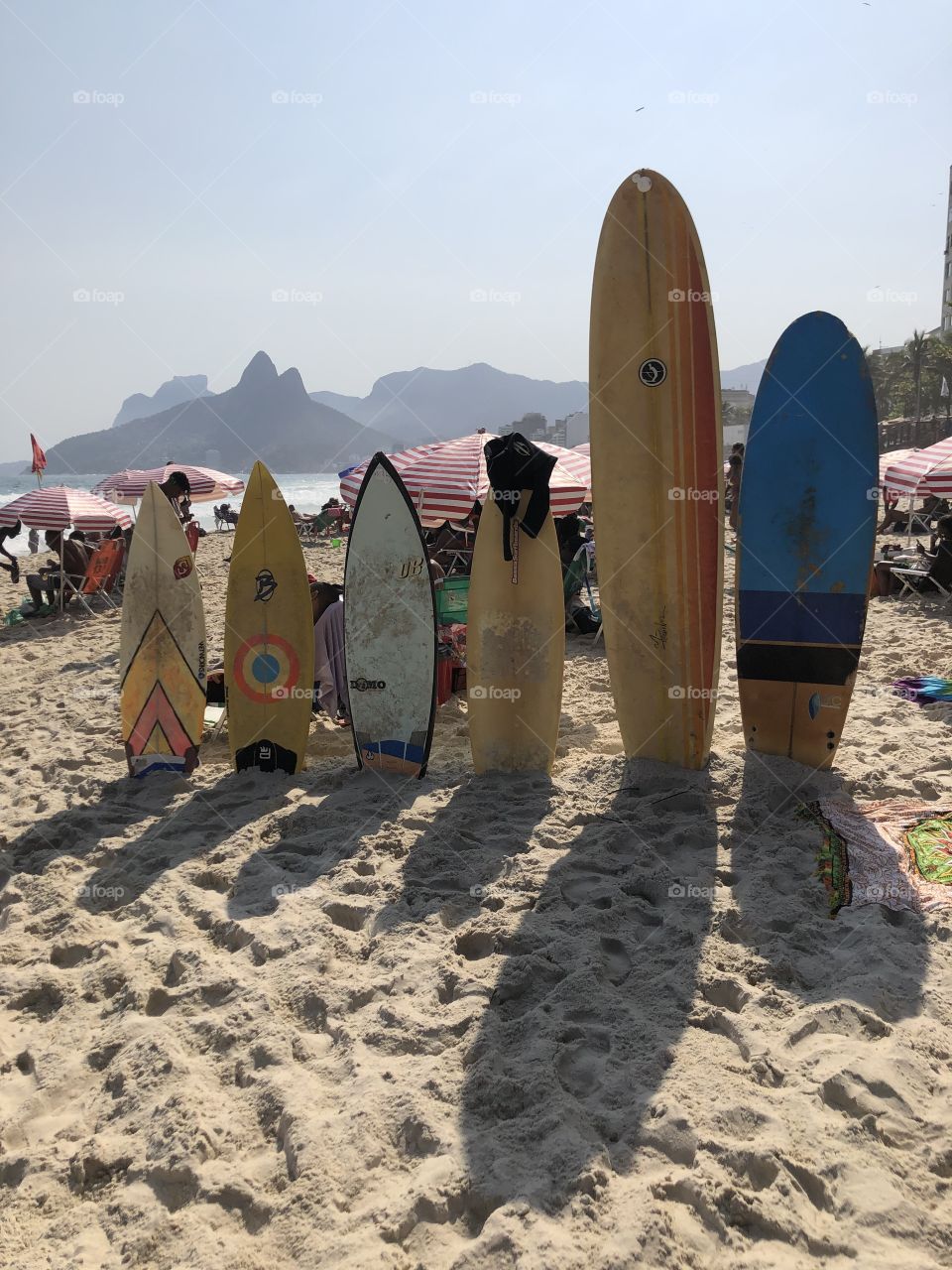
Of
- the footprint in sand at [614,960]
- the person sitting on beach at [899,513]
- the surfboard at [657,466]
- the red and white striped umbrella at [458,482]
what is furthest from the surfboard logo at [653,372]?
the person sitting on beach at [899,513]

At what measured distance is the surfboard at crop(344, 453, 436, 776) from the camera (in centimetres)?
456

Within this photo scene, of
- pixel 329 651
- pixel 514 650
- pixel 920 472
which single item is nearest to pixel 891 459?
pixel 920 472

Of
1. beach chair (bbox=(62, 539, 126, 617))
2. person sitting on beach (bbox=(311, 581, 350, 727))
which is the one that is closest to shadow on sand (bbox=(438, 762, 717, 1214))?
person sitting on beach (bbox=(311, 581, 350, 727))

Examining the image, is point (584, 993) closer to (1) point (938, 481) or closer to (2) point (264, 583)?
(2) point (264, 583)

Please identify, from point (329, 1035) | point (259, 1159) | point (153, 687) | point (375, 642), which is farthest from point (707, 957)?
point (153, 687)

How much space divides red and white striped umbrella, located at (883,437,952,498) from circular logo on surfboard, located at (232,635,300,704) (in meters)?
6.81

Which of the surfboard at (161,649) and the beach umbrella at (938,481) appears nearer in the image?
the surfboard at (161,649)

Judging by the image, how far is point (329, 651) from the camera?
5.21m

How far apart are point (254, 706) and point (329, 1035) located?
2.42m

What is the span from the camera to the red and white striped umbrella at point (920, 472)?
27.4 feet

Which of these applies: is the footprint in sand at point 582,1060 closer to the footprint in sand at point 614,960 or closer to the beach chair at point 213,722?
the footprint in sand at point 614,960

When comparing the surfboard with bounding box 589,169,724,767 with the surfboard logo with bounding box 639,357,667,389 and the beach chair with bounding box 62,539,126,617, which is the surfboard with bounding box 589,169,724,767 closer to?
the surfboard logo with bounding box 639,357,667,389

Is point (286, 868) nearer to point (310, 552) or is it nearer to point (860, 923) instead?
point (860, 923)

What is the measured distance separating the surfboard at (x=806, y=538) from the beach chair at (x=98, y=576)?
305 inches
